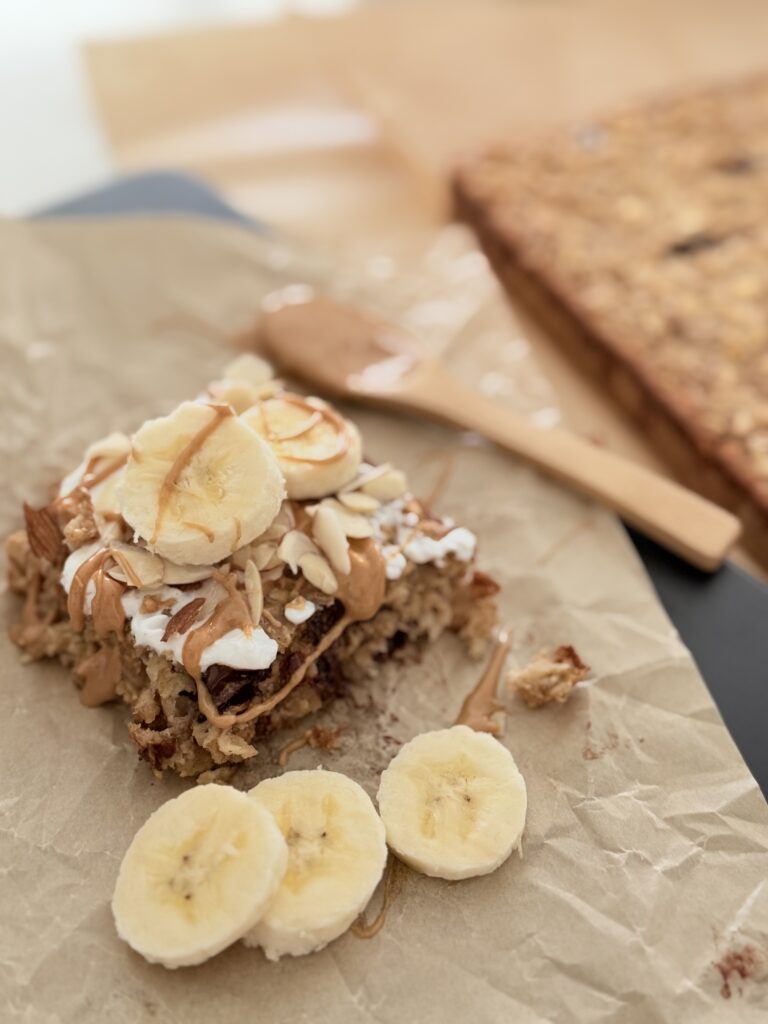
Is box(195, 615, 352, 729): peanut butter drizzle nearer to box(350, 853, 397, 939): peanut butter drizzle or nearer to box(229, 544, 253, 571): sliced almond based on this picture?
box(229, 544, 253, 571): sliced almond

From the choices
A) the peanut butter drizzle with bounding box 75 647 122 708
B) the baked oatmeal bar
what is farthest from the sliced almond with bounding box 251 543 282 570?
the baked oatmeal bar

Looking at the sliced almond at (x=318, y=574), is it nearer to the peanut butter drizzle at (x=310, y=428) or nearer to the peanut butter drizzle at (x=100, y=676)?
the peanut butter drizzle at (x=310, y=428)

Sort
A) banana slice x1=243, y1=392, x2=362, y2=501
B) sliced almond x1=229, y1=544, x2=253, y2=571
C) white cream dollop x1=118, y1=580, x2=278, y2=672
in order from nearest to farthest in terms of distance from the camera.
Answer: white cream dollop x1=118, y1=580, x2=278, y2=672
sliced almond x1=229, y1=544, x2=253, y2=571
banana slice x1=243, y1=392, x2=362, y2=501

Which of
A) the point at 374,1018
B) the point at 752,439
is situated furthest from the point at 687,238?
the point at 374,1018

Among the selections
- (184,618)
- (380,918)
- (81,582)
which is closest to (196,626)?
(184,618)

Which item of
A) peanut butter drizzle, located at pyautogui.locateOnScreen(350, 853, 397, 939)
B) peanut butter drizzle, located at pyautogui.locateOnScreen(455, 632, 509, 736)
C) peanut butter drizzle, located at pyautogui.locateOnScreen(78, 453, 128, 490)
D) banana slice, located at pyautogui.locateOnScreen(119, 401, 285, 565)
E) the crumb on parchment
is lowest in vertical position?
peanut butter drizzle, located at pyautogui.locateOnScreen(350, 853, 397, 939)

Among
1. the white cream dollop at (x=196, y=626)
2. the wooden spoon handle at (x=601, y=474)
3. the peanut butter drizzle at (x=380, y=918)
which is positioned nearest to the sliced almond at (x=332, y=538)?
the white cream dollop at (x=196, y=626)

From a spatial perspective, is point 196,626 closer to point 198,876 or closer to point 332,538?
point 332,538
